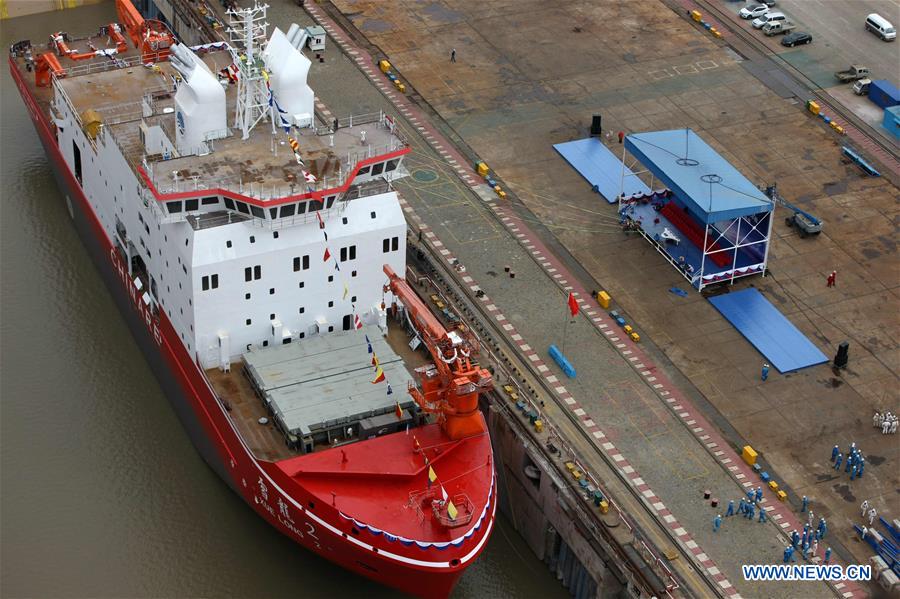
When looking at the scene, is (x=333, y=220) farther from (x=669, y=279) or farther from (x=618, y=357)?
(x=669, y=279)

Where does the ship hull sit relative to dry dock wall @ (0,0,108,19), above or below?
above

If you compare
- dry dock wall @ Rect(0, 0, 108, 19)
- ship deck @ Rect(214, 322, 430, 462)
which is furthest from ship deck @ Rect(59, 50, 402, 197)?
dry dock wall @ Rect(0, 0, 108, 19)

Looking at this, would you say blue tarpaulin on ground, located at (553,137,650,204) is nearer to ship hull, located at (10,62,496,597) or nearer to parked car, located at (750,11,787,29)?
parked car, located at (750,11,787,29)

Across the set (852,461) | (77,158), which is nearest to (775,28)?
(852,461)

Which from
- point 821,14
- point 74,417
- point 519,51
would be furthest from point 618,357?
point 821,14

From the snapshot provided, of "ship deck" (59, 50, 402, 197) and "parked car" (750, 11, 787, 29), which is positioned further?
"parked car" (750, 11, 787, 29)

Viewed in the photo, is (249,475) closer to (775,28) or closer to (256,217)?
(256,217)

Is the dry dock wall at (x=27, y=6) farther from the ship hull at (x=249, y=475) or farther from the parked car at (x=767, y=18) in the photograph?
the parked car at (x=767, y=18)
